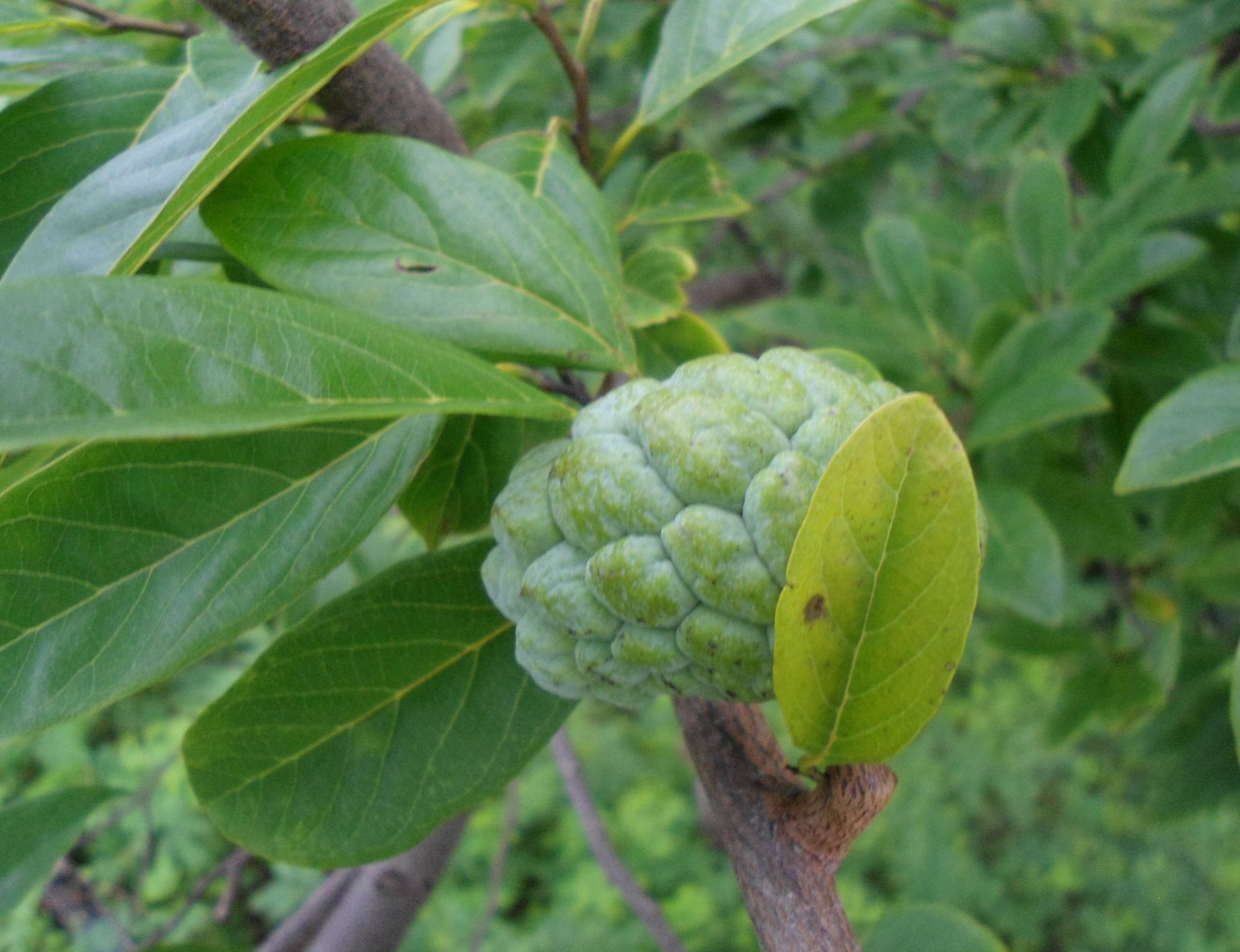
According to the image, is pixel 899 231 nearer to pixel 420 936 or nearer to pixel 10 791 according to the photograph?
pixel 420 936

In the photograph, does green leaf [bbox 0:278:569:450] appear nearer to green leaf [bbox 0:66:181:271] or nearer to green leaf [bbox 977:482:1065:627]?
green leaf [bbox 0:66:181:271]

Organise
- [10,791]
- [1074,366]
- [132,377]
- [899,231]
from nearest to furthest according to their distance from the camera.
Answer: [132,377] → [1074,366] → [899,231] → [10,791]

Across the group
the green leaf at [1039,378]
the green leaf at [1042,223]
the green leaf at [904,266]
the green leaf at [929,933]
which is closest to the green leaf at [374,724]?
the green leaf at [929,933]

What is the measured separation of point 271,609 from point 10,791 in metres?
3.18

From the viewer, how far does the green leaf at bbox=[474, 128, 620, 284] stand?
0.83 m

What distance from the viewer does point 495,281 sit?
70cm

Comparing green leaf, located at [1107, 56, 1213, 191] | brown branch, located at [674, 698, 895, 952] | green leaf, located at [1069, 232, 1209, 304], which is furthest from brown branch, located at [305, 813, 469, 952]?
green leaf, located at [1107, 56, 1213, 191]

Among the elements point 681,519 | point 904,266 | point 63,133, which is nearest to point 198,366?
point 681,519

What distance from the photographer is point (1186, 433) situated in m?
0.85

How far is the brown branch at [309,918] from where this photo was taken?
1.54m

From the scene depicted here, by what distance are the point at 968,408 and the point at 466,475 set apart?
2.97ft

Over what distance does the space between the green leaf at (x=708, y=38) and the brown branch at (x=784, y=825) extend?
57 cm

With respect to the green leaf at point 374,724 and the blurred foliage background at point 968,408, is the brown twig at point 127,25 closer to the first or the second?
the blurred foliage background at point 968,408

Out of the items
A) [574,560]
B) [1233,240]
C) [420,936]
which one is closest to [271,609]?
[574,560]
